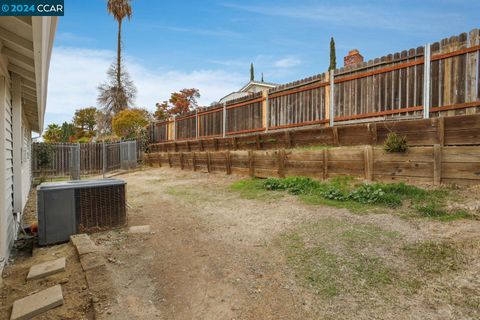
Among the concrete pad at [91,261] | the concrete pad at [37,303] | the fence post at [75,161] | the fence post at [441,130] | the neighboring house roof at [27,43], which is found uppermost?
the neighboring house roof at [27,43]

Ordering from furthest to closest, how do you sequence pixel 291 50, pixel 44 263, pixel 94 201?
pixel 291 50, pixel 94 201, pixel 44 263

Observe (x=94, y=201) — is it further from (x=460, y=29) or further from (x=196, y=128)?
(x=196, y=128)

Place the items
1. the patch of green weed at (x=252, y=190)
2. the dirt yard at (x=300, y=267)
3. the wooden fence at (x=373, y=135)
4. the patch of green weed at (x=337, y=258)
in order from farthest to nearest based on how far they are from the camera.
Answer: the patch of green weed at (x=252, y=190) → the wooden fence at (x=373, y=135) → the patch of green weed at (x=337, y=258) → the dirt yard at (x=300, y=267)

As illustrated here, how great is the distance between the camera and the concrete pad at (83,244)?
340 cm

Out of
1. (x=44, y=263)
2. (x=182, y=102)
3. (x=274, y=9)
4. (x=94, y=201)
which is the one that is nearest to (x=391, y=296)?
(x=44, y=263)

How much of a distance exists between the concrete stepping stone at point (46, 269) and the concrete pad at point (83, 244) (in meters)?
0.23

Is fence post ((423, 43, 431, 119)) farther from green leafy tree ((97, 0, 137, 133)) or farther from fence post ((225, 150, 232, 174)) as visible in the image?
green leafy tree ((97, 0, 137, 133))

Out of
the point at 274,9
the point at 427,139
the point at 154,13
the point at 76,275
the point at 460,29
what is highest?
the point at 154,13

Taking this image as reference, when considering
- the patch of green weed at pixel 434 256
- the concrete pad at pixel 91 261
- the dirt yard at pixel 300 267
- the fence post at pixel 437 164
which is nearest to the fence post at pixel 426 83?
the fence post at pixel 437 164

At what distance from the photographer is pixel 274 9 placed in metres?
9.48

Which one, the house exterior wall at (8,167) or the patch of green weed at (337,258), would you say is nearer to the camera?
the patch of green weed at (337,258)

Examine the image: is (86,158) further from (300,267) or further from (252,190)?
(300,267)

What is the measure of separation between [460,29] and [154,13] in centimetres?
1035

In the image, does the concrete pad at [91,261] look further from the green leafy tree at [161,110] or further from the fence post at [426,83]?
the green leafy tree at [161,110]
